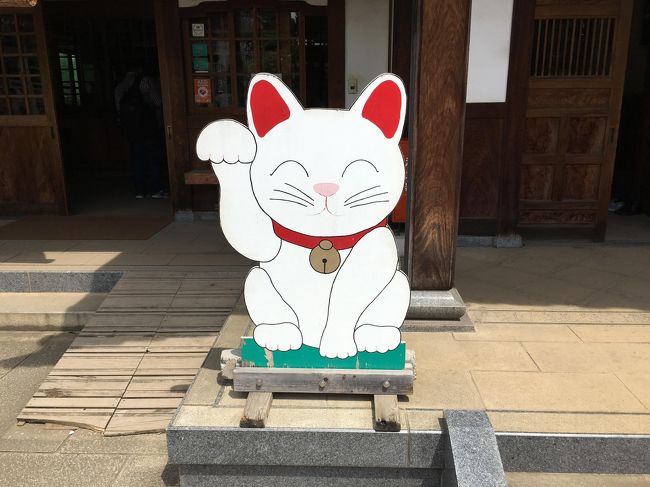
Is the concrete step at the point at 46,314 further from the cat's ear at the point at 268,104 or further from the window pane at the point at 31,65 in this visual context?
the window pane at the point at 31,65

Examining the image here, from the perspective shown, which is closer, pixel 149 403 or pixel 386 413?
pixel 386 413

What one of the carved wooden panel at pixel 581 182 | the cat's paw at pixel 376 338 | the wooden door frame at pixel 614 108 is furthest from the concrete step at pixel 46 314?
the wooden door frame at pixel 614 108

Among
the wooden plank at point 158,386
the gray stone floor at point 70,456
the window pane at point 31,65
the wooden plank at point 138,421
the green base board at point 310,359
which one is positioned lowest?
the gray stone floor at point 70,456

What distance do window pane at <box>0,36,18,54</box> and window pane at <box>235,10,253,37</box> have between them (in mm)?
2769

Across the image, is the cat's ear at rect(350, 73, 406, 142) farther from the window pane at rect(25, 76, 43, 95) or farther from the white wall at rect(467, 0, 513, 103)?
the window pane at rect(25, 76, 43, 95)

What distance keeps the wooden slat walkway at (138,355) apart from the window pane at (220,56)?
2.77m

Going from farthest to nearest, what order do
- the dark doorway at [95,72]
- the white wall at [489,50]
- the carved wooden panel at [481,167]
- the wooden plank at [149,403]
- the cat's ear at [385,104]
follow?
the dark doorway at [95,72], the carved wooden panel at [481,167], the white wall at [489,50], the wooden plank at [149,403], the cat's ear at [385,104]

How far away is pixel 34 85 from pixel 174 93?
1.86 meters

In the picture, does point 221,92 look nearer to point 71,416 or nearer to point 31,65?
point 31,65

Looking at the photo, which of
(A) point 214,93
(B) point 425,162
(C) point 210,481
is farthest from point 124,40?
(C) point 210,481

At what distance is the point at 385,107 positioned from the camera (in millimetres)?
2678

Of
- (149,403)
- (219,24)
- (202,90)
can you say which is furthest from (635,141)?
(149,403)

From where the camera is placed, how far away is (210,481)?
2.84 m

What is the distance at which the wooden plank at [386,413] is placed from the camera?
2.68 meters
